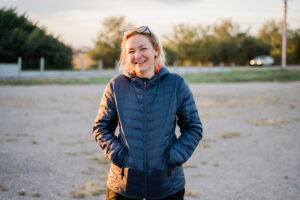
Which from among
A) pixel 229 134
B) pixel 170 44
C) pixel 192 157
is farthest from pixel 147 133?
pixel 170 44

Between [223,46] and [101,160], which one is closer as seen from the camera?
[101,160]

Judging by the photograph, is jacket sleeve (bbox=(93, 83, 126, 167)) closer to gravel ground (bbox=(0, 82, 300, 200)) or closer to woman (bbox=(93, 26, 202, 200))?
woman (bbox=(93, 26, 202, 200))

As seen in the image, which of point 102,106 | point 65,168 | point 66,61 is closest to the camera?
point 102,106

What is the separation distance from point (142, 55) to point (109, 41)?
1307 inches

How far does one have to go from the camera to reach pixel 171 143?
2.00m

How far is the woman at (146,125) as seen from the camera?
1.89 metres

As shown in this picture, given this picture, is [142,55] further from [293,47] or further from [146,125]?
[293,47]

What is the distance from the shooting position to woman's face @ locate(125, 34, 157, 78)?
2.03 metres

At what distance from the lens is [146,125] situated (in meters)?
1.91

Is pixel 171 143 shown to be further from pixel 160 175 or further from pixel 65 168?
pixel 65 168

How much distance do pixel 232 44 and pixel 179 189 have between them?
5489 cm


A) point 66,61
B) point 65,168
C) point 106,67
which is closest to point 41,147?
point 65,168

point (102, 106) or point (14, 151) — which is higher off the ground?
point (102, 106)

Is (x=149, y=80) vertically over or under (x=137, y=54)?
under
